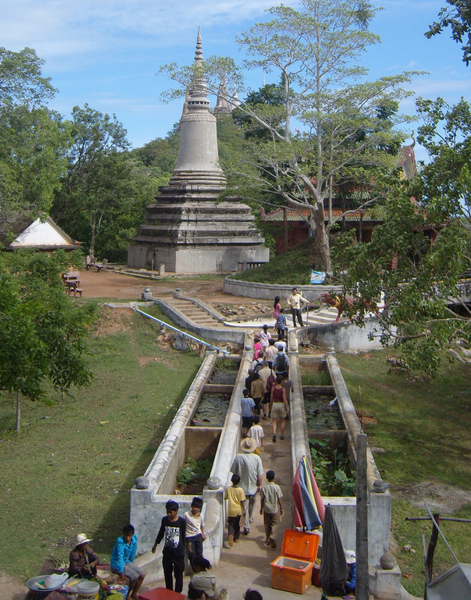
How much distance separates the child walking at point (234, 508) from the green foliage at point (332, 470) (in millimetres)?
2248

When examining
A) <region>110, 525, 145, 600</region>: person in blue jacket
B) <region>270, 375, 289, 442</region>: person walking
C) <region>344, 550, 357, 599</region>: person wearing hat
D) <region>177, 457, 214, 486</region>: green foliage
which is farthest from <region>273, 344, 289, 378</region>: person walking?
<region>110, 525, 145, 600</region>: person in blue jacket

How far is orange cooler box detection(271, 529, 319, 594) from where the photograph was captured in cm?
832

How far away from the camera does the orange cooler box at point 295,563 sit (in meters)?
8.32

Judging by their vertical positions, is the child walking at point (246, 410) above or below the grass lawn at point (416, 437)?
above

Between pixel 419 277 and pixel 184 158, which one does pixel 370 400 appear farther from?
pixel 184 158

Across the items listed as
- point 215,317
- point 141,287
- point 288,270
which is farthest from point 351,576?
point 141,287

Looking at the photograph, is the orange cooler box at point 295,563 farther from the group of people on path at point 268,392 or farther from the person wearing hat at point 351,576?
the group of people on path at point 268,392

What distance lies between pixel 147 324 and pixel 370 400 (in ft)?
28.5

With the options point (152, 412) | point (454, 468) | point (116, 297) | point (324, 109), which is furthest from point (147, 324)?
point (454, 468)

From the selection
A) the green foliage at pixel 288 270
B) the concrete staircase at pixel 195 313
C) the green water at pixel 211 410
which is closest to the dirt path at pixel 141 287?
the concrete staircase at pixel 195 313

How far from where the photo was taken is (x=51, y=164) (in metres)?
31.2

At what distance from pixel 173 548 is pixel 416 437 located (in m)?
9.04

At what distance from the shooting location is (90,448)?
13.9 meters

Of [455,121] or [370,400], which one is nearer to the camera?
[455,121]
